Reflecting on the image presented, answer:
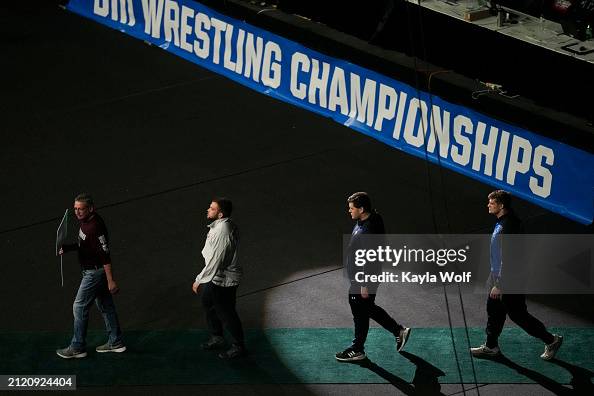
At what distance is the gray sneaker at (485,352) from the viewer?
980 centimetres

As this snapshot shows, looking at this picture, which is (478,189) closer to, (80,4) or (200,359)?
(200,359)

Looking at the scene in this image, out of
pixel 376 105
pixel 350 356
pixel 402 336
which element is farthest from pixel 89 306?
pixel 376 105

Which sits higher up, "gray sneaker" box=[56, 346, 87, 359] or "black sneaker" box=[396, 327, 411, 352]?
"black sneaker" box=[396, 327, 411, 352]

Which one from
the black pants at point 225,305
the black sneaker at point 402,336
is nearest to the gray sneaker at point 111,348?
the black pants at point 225,305

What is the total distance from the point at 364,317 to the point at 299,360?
72cm

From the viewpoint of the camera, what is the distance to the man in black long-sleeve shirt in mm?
9430

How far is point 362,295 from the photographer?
9477 mm

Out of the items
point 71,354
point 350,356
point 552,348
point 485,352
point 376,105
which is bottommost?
point 71,354

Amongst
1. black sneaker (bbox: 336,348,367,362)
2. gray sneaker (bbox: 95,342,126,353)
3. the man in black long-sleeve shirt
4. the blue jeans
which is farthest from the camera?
gray sneaker (bbox: 95,342,126,353)

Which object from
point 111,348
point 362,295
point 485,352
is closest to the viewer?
point 362,295

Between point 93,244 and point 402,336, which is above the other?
point 93,244

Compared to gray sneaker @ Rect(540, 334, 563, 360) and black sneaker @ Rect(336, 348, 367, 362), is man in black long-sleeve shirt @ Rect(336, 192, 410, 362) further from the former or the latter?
gray sneaker @ Rect(540, 334, 563, 360)

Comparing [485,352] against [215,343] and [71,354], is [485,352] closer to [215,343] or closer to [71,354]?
[215,343]

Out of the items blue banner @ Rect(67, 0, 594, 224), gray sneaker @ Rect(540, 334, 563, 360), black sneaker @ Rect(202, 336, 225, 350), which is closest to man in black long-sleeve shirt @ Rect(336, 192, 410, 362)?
A: black sneaker @ Rect(202, 336, 225, 350)
